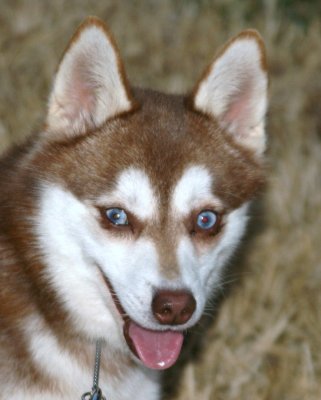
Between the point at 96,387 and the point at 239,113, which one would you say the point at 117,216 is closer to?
the point at 96,387

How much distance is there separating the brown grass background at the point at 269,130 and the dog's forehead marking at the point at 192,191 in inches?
35.4

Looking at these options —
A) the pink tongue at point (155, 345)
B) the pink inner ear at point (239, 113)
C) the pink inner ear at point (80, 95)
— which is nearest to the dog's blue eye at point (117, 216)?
the pink tongue at point (155, 345)

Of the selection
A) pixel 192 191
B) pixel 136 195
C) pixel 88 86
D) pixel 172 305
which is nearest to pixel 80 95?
pixel 88 86

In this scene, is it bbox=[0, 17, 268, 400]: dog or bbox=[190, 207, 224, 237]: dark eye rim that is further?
bbox=[190, 207, 224, 237]: dark eye rim

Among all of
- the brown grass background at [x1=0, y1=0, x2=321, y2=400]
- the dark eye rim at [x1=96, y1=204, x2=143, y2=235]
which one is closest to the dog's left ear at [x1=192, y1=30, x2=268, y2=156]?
the brown grass background at [x1=0, y1=0, x2=321, y2=400]

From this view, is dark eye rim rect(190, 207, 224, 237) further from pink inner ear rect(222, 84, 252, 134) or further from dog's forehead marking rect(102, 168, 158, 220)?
pink inner ear rect(222, 84, 252, 134)

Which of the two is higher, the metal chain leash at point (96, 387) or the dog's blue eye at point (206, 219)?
the dog's blue eye at point (206, 219)

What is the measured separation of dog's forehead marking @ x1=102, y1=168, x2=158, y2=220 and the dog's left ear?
0.69 meters

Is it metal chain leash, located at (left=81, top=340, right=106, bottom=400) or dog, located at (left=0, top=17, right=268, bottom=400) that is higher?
dog, located at (left=0, top=17, right=268, bottom=400)

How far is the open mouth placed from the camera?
12.8 feet

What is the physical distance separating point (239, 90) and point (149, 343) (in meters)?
1.40

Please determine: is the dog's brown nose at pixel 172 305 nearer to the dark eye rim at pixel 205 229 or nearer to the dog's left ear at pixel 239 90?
the dark eye rim at pixel 205 229

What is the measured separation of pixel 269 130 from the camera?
7.11 meters

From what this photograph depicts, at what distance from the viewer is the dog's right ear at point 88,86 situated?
3867 millimetres
